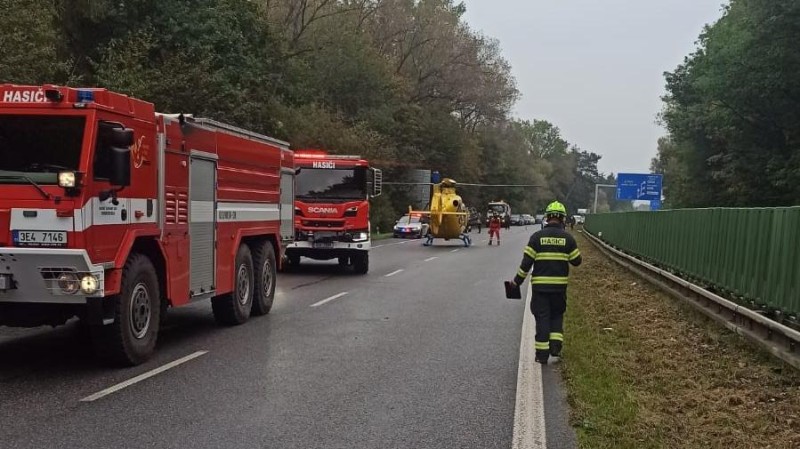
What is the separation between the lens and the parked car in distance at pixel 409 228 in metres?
47.2

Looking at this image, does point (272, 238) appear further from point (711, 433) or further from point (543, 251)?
point (711, 433)

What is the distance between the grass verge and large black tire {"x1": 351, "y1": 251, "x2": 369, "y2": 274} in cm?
833

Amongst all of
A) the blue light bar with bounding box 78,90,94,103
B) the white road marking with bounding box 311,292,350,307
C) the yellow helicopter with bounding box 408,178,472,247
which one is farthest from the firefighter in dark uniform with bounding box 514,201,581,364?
the yellow helicopter with bounding box 408,178,472,247

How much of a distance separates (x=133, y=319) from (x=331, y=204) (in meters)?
11.4

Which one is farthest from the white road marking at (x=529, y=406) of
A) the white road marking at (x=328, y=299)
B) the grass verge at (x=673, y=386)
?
the white road marking at (x=328, y=299)

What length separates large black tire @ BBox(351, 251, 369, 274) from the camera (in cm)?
1955

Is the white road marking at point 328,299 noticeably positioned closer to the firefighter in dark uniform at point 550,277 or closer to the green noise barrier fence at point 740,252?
the firefighter in dark uniform at point 550,277

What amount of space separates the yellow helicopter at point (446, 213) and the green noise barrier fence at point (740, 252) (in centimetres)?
1723

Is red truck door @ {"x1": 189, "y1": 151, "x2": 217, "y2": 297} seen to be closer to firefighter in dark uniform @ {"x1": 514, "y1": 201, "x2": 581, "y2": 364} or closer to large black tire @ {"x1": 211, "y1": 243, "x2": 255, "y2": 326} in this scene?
large black tire @ {"x1": 211, "y1": 243, "x2": 255, "y2": 326}

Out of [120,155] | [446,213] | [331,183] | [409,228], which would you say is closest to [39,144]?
[120,155]

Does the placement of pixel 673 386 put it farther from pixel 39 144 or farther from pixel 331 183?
pixel 331 183

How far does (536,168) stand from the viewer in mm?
135250

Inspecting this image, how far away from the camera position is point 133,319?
7.78 metres

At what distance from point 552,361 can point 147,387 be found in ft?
14.1
